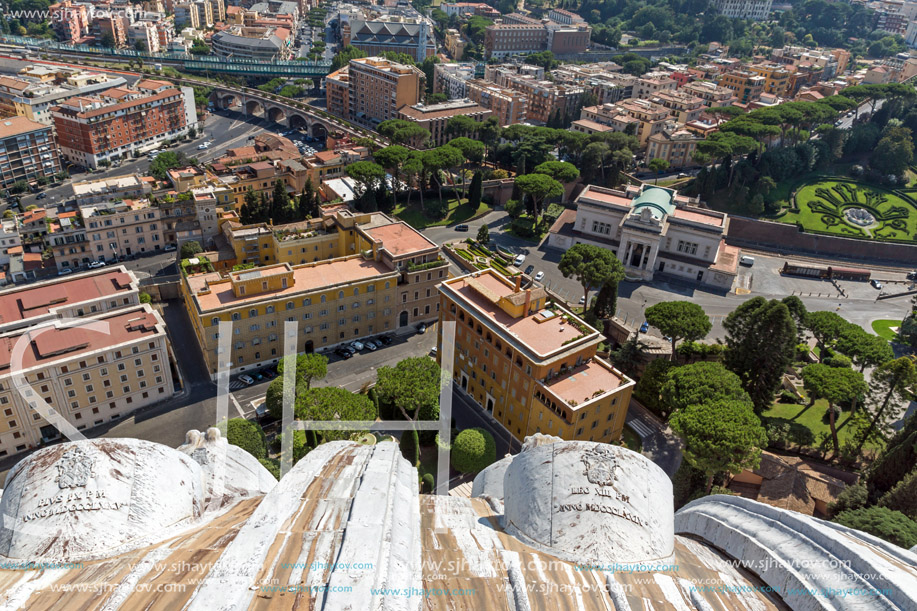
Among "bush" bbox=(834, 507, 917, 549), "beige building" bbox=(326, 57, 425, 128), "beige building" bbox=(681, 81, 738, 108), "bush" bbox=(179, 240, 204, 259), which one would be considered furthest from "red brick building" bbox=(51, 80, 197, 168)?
"bush" bbox=(834, 507, 917, 549)

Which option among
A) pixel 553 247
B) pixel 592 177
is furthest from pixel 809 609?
pixel 592 177

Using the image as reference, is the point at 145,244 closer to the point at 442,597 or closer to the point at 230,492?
the point at 230,492

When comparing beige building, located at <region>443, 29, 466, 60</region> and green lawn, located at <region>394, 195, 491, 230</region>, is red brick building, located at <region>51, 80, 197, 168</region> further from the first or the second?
beige building, located at <region>443, 29, 466, 60</region>

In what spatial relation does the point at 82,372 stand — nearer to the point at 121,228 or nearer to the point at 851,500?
the point at 121,228

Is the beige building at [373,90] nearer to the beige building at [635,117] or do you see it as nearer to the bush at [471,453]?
the beige building at [635,117]

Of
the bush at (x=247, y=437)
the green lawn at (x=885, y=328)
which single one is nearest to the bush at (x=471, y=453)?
the bush at (x=247, y=437)
